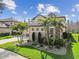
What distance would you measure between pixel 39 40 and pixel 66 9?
8.97ft

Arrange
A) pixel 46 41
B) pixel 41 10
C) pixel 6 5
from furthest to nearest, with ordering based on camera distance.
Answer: pixel 46 41, pixel 41 10, pixel 6 5

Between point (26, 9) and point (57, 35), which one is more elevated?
point (26, 9)

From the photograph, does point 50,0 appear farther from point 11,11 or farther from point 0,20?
point 0,20

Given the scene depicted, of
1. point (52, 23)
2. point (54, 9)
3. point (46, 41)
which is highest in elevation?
point (54, 9)

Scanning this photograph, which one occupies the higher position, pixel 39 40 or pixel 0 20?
pixel 0 20

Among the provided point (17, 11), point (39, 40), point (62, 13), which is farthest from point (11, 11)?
point (39, 40)

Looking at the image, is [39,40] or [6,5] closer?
[6,5]

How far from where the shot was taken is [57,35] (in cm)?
542

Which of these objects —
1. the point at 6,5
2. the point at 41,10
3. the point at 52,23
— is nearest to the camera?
the point at 6,5

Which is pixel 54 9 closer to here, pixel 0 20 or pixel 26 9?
pixel 26 9

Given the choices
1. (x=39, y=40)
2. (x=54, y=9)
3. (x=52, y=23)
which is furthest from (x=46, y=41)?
(x=54, y=9)

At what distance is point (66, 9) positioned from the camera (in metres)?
3.77

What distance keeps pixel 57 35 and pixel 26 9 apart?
2243 millimetres

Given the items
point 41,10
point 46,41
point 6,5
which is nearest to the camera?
point 6,5
